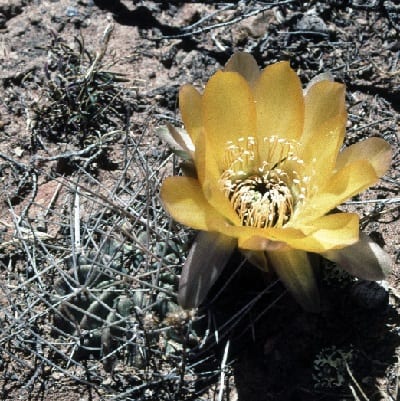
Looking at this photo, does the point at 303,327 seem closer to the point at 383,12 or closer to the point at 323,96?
the point at 323,96

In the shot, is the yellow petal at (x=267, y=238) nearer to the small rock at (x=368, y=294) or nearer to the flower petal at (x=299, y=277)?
the flower petal at (x=299, y=277)

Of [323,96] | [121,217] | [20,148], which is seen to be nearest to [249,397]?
[121,217]

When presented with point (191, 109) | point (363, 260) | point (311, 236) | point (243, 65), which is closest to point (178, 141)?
point (191, 109)

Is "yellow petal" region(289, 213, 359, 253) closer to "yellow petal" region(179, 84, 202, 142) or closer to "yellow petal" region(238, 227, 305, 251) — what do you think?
"yellow petal" region(238, 227, 305, 251)

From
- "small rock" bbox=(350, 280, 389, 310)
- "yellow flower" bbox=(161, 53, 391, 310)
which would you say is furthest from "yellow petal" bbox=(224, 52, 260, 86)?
"small rock" bbox=(350, 280, 389, 310)

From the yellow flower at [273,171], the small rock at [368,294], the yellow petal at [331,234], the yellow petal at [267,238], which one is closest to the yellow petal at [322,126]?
the yellow flower at [273,171]

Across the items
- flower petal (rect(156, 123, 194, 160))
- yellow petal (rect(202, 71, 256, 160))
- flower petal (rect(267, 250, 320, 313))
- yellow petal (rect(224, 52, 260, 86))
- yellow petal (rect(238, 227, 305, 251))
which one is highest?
yellow petal (rect(224, 52, 260, 86))
